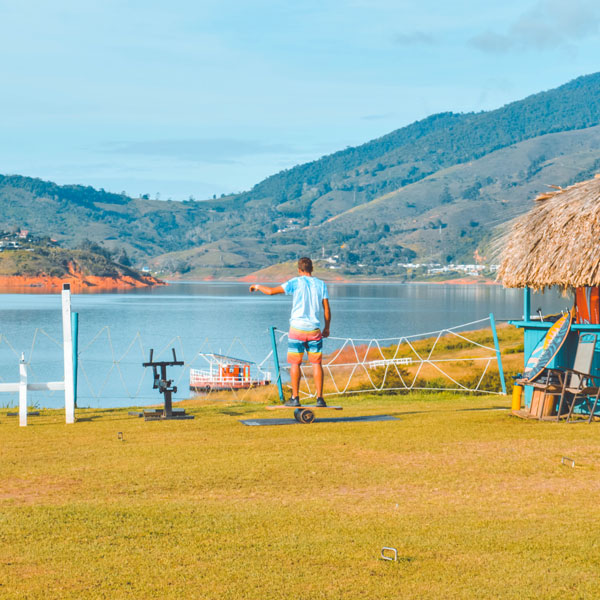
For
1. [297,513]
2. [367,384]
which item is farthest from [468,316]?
[297,513]

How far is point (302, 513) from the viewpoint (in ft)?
19.8

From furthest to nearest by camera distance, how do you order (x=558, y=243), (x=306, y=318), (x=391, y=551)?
(x=558, y=243)
(x=306, y=318)
(x=391, y=551)

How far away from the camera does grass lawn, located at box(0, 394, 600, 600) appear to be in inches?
181

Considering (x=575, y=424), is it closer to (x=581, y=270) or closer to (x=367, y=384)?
(x=581, y=270)

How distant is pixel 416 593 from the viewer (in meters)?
4.42

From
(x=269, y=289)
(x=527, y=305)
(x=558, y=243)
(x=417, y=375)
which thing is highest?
(x=558, y=243)

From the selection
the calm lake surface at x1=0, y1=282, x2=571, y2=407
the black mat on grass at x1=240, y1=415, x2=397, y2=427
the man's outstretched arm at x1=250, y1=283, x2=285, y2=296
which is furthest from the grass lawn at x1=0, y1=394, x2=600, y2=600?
the calm lake surface at x1=0, y1=282, x2=571, y2=407

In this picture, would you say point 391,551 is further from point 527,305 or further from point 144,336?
point 144,336

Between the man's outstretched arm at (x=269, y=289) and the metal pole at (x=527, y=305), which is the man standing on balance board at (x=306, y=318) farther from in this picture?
the metal pole at (x=527, y=305)

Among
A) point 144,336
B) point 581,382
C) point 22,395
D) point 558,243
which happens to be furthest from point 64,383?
point 144,336

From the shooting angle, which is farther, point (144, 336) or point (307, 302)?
point (144, 336)

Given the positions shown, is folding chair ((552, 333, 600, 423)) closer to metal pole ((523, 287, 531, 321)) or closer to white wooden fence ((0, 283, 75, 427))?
metal pole ((523, 287, 531, 321))

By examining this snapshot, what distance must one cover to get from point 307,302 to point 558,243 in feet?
12.9

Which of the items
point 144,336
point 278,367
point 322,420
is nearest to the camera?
point 322,420
